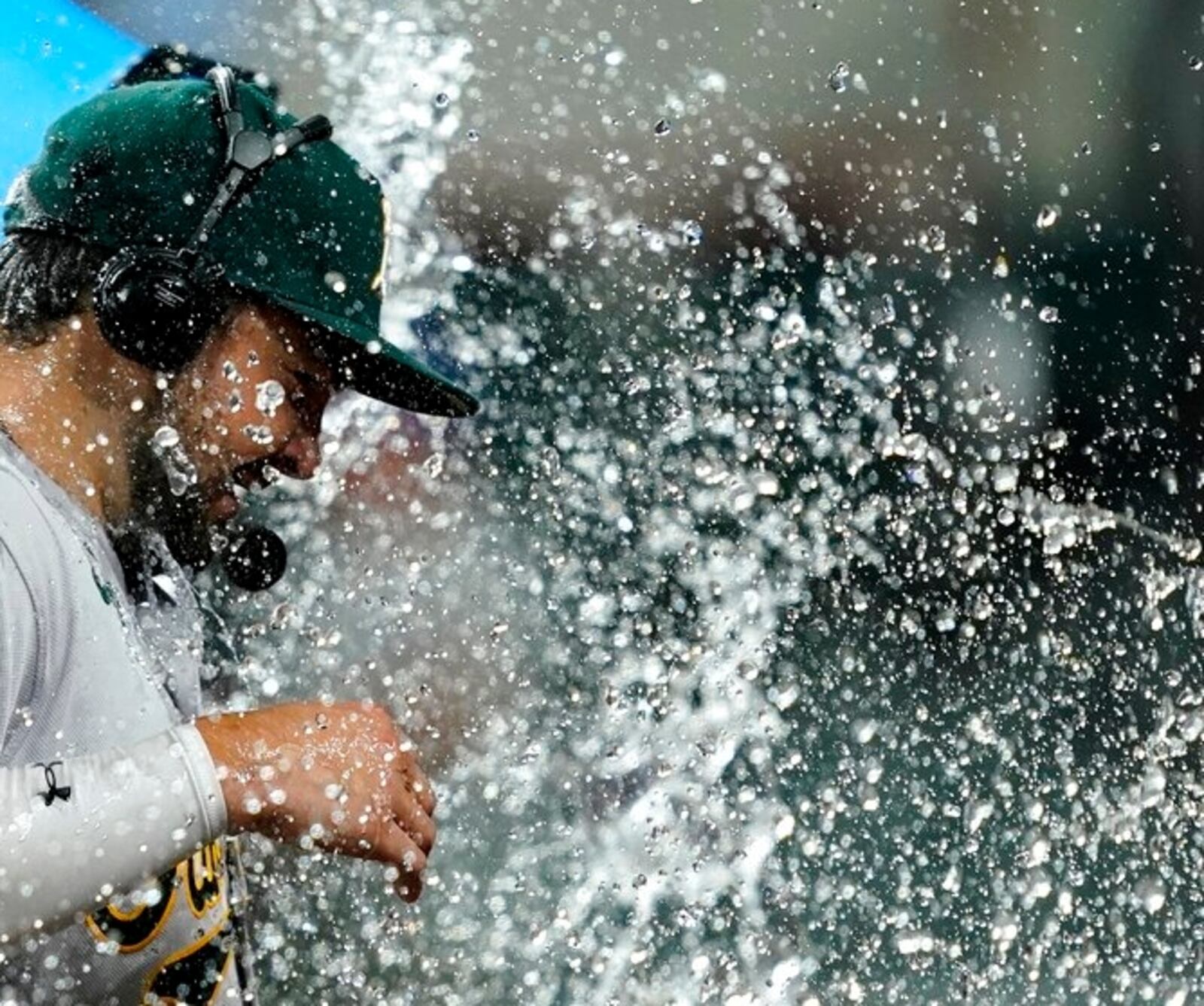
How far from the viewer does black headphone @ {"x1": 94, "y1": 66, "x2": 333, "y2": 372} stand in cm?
109

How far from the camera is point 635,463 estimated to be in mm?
2834

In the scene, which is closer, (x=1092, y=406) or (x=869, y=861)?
(x=869, y=861)

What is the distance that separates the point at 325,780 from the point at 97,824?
128mm

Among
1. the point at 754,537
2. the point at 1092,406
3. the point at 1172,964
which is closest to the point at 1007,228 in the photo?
the point at 1092,406

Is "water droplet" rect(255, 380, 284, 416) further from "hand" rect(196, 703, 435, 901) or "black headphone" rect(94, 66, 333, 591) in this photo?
"hand" rect(196, 703, 435, 901)

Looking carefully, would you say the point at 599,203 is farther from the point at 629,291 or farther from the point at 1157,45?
the point at 1157,45

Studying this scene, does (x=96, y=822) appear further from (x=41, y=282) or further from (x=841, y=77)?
(x=841, y=77)

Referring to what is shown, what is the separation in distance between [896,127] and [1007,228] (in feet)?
1.37

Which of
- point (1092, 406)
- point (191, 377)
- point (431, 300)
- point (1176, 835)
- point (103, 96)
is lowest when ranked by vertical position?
point (1176, 835)

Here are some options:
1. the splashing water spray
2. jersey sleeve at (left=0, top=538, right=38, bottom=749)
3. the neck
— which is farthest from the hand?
the splashing water spray

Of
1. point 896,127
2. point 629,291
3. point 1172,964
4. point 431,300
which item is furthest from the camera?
point 896,127

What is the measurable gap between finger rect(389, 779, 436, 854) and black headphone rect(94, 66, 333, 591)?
38 cm

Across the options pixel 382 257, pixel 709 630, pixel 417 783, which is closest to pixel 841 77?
pixel 709 630

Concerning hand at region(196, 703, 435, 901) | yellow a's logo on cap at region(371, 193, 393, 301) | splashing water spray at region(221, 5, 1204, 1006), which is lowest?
splashing water spray at region(221, 5, 1204, 1006)
